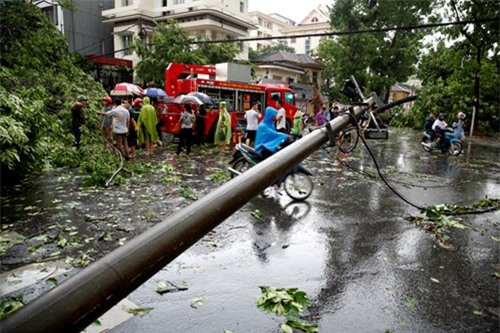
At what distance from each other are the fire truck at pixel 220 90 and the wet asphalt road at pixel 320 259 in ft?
23.7

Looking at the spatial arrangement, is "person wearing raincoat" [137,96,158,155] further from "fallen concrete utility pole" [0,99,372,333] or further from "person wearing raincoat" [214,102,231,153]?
"fallen concrete utility pole" [0,99,372,333]

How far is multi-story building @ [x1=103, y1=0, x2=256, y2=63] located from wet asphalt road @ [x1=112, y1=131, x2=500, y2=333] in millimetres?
29259

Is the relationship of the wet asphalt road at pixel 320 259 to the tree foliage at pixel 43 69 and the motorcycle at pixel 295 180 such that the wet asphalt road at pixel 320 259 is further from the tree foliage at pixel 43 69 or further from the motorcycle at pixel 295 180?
the tree foliage at pixel 43 69

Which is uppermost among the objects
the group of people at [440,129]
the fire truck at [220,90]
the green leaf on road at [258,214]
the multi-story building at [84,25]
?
the multi-story building at [84,25]

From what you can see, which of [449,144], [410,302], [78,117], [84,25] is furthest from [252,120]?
[84,25]

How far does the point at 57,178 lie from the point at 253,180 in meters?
8.25

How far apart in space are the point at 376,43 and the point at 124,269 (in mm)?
35715

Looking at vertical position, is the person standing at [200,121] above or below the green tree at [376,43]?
below

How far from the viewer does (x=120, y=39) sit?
Answer: 33.8m

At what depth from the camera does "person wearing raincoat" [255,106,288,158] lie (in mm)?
7207

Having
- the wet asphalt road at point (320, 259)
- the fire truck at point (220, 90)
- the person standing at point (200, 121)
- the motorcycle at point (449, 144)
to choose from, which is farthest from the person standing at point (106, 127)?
the motorcycle at point (449, 144)

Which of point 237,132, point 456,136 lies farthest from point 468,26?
point 237,132

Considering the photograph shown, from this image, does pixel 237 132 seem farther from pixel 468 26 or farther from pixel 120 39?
pixel 120 39

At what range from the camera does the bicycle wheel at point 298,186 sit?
285 inches
